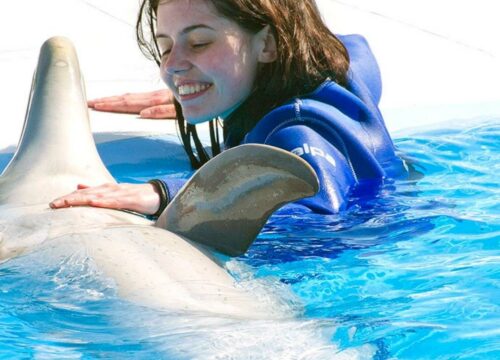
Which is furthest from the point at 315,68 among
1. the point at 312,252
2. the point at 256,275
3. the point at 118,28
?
the point at 118,28

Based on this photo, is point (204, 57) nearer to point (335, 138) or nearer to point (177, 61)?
point (177, 61)

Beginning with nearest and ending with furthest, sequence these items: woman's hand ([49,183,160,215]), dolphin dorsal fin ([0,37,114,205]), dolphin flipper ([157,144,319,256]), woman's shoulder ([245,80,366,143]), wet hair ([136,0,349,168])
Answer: dolphin flipper ([157,144,319,256]) → woman's hand ([49,183,160,215]) → dolphin dorsal fin ([0,37,114,205]) → woman's shoulder ([245,80,366,143]) → wet hair ([136,0,349,168])

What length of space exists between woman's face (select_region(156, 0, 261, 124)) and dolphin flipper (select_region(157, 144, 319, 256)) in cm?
97

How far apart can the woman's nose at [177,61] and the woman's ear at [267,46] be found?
0.28m

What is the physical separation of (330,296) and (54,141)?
96 cm

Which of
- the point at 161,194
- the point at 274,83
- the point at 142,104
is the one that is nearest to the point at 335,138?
the point at 274,83

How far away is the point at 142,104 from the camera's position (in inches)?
205

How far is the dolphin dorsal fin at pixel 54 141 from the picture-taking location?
2.90 meters

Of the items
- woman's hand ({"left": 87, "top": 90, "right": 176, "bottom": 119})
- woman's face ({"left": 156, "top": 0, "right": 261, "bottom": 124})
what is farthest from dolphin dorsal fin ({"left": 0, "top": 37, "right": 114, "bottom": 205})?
woman's hand ({"left": 87, "top": 90, "right": 176, "bottom": 119})

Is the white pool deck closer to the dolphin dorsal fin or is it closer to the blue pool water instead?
the dolphin dorsal fin

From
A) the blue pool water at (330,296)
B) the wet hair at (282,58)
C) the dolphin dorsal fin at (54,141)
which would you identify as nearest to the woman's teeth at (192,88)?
the wet hair at (282,58)

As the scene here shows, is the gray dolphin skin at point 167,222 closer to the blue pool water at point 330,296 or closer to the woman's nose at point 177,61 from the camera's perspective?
the blue pool water at point 330,296

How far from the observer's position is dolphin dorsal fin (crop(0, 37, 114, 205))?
2.90 metres

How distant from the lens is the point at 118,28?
6.44 m
